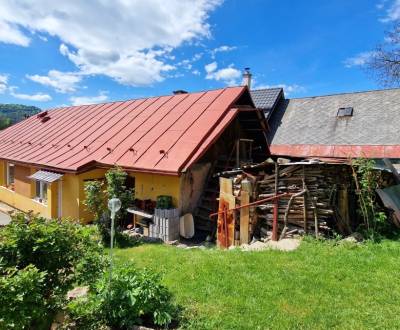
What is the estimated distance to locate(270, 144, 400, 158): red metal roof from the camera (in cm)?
1673

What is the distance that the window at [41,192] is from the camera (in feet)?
51.2

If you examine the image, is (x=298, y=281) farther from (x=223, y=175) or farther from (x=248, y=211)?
(x=223, y=175)

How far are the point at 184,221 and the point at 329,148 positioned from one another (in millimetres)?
10895

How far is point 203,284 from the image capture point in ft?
20.9

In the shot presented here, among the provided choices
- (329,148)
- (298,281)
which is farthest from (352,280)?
(329,148)

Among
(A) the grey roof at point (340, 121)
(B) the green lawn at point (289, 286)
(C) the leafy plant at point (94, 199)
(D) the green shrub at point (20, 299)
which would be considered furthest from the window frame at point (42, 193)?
(A) the grey roof at point (340, 121)

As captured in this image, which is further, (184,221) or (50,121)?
(50,121)

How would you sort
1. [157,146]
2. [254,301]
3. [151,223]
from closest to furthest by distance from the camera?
1. [254,301]
2. [151,223]
3. [157,146]

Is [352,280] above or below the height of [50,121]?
Result: below

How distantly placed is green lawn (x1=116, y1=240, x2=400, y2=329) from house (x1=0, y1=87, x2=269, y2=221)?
4.01 metres

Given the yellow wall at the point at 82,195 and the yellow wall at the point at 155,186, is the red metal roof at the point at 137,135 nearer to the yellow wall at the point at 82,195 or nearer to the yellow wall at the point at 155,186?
the yellow wall at the point at 82,195

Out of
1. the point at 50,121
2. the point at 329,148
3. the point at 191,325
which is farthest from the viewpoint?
the point at 50,121

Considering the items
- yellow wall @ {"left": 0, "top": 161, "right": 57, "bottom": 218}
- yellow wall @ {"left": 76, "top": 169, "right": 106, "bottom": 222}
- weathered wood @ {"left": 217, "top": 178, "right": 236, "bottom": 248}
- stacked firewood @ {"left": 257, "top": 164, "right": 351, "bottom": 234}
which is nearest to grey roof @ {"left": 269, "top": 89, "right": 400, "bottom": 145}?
stacked firewood @ {"left": 257, "top": 164, "right": 351, "bottom": 234}

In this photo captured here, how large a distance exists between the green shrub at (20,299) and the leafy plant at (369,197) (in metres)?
8.26
